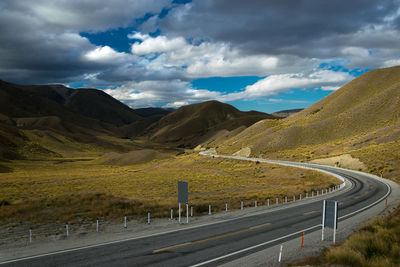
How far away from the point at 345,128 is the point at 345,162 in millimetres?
45183

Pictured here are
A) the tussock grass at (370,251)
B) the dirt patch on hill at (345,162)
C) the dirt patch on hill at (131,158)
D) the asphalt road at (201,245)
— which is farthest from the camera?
the dirt patch on hill at (131,158)

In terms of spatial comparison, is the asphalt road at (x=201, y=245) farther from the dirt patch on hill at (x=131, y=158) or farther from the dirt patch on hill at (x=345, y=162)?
the dirt patch on hill at (x=131, y=158)

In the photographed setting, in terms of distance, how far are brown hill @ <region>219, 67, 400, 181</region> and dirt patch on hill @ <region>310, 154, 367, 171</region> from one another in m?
1.70

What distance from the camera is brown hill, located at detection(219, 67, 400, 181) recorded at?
8575 centimetres

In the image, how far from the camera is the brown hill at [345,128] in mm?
85750

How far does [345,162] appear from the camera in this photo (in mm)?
70250

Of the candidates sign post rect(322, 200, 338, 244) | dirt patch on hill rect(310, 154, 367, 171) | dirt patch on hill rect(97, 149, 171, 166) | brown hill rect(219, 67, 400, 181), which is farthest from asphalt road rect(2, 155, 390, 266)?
dirt patch on hill rect(97, 149, 171, 166)

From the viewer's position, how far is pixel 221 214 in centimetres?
2455

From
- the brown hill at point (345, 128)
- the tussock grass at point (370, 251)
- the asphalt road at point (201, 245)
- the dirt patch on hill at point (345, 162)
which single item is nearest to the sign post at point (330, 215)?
the tussock grass at point (370, 251)

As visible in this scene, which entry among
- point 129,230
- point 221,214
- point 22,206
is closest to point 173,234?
point 129,230

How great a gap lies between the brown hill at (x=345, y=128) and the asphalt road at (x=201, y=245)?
55.3 m

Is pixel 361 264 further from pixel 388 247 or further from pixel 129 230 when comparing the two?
pixel 129 230

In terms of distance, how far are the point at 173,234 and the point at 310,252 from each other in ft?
27.1

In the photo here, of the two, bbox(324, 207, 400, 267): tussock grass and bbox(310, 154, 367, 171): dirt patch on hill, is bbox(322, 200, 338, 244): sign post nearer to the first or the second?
bbox(324, 207, 400, 267): tussock grass
